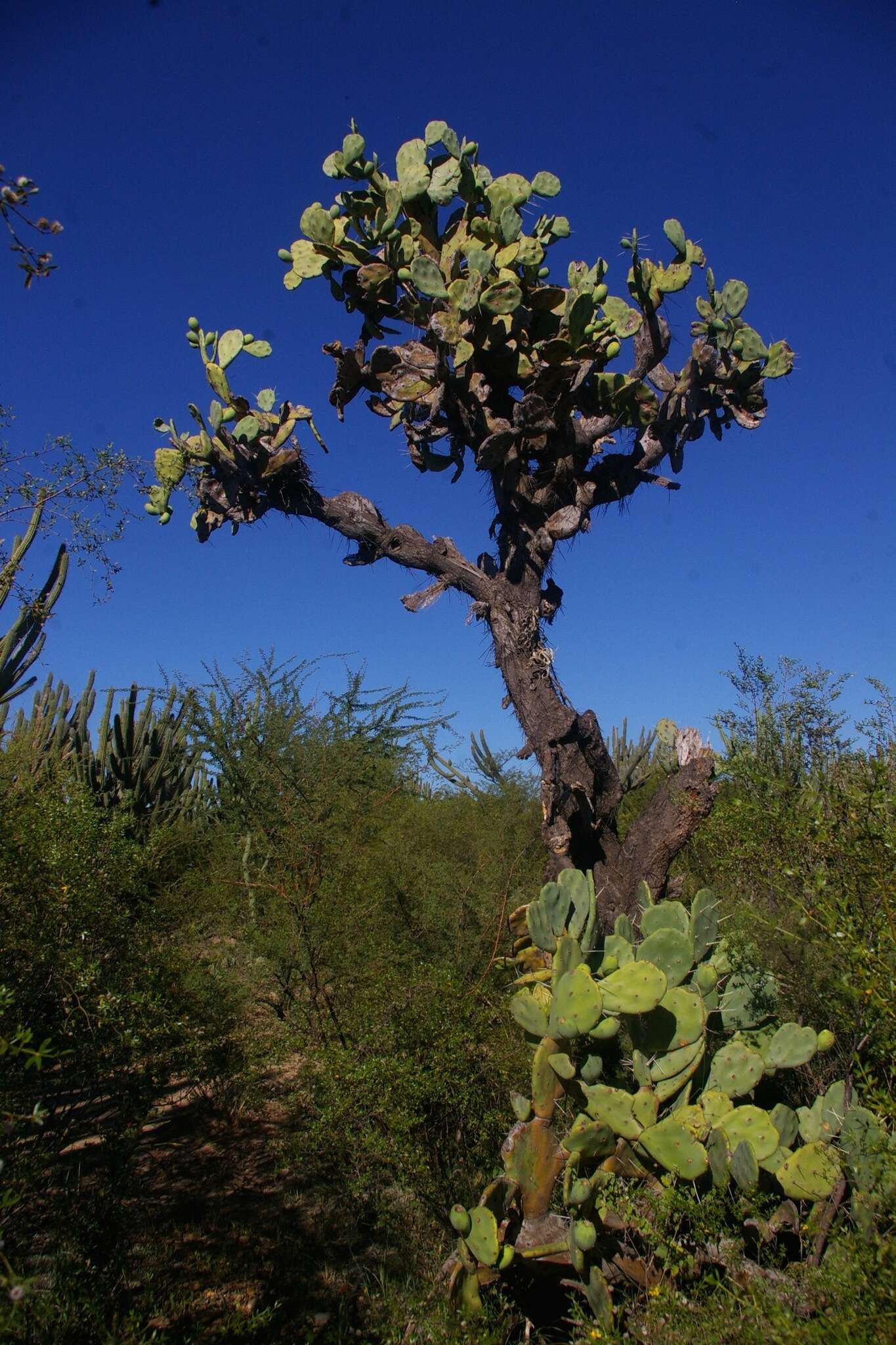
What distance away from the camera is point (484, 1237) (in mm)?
3051

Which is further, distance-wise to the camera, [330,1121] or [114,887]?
[114,887]

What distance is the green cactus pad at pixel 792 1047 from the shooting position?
10.5 ft

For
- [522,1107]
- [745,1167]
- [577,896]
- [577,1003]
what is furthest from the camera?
[577,896]

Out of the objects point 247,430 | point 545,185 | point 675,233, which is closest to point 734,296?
point 675,233

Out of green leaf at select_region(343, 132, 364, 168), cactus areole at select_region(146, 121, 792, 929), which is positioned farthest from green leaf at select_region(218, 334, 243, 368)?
green leaf at select_region(343, 132, 364, 168)

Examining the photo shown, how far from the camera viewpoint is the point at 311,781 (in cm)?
677

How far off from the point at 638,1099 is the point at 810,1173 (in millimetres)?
610

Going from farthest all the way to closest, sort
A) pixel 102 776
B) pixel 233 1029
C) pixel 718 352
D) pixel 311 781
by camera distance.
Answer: pixel 102 776, pixel 311 781, pixel 233 1029, pixel 718 352

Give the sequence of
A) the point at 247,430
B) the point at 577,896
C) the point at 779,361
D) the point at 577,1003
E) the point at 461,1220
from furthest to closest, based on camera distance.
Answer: the point at 779,361 → the point at 247,430 → the point at 577,896 → the point at 577,1003 → the point at 461,1220

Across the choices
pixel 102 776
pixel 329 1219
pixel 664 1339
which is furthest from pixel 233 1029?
pixel 102 776

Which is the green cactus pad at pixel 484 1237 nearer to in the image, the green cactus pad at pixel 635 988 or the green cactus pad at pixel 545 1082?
the green cactus pad at pixel 545 1082

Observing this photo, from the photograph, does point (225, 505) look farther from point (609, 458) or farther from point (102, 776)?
point (102, 776)

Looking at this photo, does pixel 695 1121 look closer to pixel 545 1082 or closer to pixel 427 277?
pixel 545 1082

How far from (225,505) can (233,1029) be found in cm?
333
